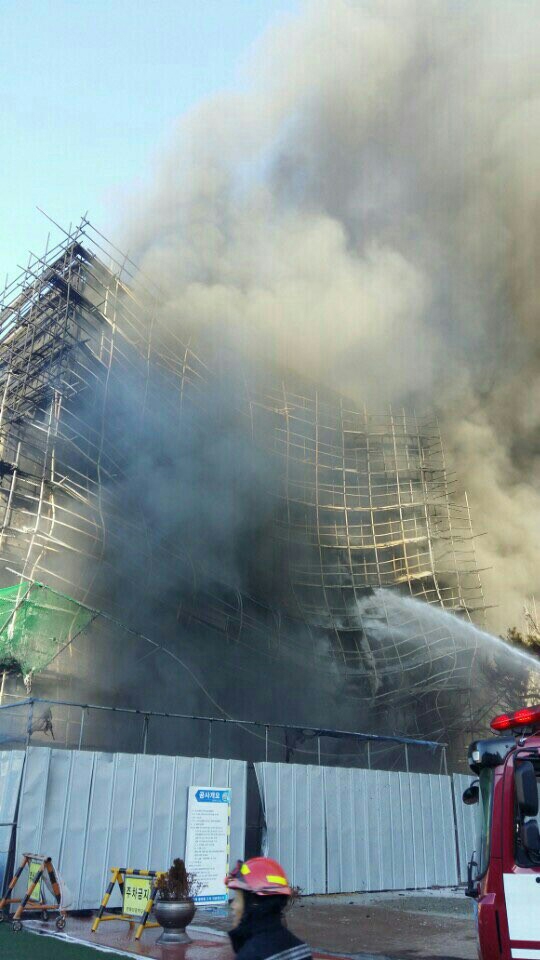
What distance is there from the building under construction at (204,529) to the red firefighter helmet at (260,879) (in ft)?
47.2

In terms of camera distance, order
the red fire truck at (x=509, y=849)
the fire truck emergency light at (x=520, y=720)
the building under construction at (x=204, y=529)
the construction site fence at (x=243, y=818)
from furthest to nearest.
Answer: the building under construction at (x=204, y=529), the construction site fence at (x=243, y=818), the fire truck emergency light at (x=520, y=720), the red fire truck at (x=509, y=849)

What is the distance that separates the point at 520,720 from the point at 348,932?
17.2 ft

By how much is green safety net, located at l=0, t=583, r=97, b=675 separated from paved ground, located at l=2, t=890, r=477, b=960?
777 centimetres

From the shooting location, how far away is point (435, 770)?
27.5 metres

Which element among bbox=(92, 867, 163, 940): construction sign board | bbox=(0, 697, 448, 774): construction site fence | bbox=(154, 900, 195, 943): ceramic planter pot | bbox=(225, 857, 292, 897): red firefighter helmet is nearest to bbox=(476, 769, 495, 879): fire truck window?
bbox=(225, 857, 292, 897): red firefighter helmet

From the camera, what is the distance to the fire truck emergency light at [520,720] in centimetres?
502

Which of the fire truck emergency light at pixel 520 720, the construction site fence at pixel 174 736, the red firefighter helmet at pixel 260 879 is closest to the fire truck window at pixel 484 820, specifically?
the fire truck emergency light at pixel 520 720

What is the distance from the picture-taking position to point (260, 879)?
98.8 inches

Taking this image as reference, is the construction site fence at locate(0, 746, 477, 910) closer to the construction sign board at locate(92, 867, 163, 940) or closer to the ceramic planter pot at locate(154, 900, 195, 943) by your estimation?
the construction sign board at locate(92, 867, 163, 940)

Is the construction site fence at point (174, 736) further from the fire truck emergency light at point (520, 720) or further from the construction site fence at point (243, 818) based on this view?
the fire truck emergency light at point (520, 720)

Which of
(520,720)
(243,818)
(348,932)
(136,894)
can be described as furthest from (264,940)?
(243,818)

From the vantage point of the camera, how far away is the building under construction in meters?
18.6

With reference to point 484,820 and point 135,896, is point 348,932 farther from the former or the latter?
point 484,820

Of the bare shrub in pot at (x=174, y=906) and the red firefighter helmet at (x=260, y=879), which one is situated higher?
the red firefighter helmet at (x=260, y=879)
